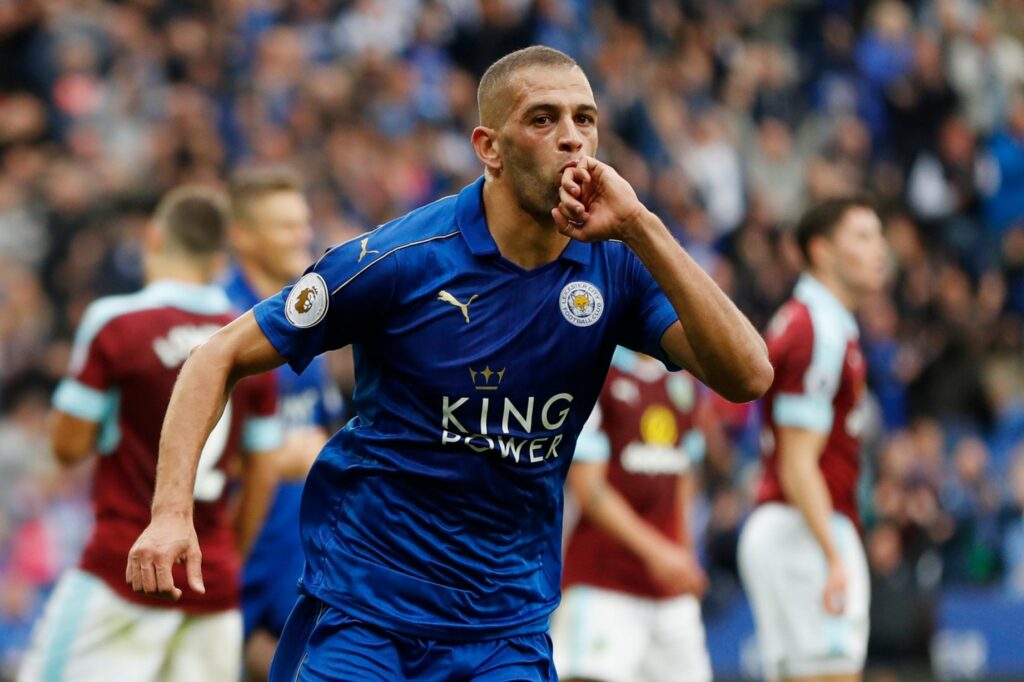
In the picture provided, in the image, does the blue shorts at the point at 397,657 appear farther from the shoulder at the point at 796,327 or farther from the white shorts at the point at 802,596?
the shoulder at the point at 796,327

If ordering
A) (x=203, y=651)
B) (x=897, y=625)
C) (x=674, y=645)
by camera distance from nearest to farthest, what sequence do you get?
1. (x=203, y=651)
2. (x=674, y=645)
3. (x=897, y=625)

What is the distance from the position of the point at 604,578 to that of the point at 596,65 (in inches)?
417

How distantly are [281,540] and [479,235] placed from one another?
3.52m

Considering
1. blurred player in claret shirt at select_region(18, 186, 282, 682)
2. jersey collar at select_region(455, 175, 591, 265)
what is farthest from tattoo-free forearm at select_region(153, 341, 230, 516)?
Result: blurred player in claret shirt at select_region(18, 186, 282, 682)

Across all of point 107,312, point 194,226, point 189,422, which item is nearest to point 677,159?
point 194,226

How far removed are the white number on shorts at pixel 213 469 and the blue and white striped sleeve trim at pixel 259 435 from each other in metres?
0.17

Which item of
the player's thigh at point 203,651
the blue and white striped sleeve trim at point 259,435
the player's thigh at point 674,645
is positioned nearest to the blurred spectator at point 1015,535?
the player's thigh at point 674,645

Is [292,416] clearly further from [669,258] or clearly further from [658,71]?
[658,71]

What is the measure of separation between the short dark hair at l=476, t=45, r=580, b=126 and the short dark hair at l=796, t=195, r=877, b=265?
3693 mm

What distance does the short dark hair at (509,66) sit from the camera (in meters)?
4.86

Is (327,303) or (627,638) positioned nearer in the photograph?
(327,303)

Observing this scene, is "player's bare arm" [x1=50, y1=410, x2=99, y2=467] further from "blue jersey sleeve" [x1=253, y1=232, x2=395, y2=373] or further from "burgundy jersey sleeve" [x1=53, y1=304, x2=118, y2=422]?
"blue jersey sleeve" [x1=253, y1=232, x2=395, y2=373]

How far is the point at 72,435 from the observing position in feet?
21.5

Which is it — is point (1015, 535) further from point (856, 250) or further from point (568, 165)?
point (568, 165)
